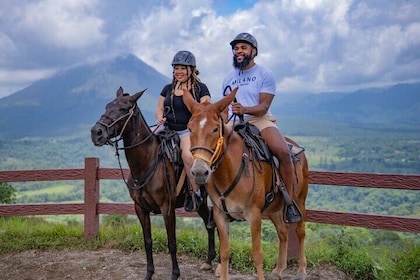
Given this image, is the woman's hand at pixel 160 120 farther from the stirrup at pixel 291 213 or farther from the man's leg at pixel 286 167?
the stirrup at pixel 291 213

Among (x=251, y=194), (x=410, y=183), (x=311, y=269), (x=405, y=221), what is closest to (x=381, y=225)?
(x=405, y=221)

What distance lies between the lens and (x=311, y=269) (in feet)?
21.0

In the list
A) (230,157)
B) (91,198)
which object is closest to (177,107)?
(230,157)

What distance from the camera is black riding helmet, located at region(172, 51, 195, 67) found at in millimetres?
5707

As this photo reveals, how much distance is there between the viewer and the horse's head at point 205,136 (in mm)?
3912

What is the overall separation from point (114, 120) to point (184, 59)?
129 centimetres

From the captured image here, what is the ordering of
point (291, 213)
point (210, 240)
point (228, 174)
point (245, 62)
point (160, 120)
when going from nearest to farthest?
point (228, 174) < point (291, 213) < point (245, 62) < point (160, 120) < point (210, 240)

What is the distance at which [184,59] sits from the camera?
5730 millimetres

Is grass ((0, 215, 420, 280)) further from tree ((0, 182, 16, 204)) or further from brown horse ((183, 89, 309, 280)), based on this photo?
tree ((0, 182, 16, 204))

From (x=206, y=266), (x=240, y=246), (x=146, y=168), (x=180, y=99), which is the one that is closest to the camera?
(x=146, y=168)

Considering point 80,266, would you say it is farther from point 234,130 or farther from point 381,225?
point 381,225

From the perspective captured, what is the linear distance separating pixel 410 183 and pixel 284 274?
2.25m

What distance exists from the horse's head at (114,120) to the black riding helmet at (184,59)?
2.30 ft

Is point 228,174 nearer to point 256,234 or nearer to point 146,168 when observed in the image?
point 256,234
